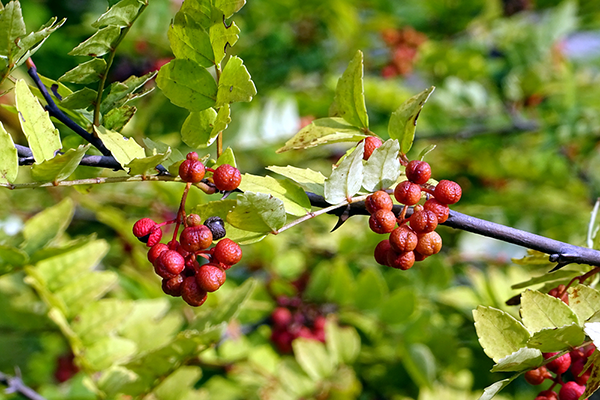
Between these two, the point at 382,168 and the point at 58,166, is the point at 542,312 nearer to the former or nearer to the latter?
the point at 382,168

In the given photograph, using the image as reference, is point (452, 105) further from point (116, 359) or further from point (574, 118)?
point (116, 359)

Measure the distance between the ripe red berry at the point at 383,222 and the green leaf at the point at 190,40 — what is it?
0.30 meters

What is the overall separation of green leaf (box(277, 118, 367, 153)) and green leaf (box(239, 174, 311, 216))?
0.19 ft

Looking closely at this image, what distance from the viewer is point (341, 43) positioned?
2660mm

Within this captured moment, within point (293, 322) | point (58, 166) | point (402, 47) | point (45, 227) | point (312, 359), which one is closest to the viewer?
point (58, 166)

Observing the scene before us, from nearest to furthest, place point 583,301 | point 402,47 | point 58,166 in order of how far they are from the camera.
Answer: point 58,166, point 583,301, point 402,47

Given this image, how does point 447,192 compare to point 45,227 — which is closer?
point 447,192

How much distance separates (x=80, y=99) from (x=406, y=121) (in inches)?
16.9

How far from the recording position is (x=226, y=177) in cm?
68

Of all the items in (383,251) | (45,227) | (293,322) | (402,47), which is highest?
(383,251)

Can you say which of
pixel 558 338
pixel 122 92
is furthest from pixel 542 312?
pixel 122 92

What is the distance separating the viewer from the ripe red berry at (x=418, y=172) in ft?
2.23

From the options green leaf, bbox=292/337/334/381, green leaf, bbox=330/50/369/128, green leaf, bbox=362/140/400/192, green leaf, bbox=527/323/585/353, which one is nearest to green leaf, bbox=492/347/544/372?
green leaf, bbox=527/323/585/353

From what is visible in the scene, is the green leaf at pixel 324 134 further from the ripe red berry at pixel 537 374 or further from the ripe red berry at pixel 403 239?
the ripe red berry at pixel 537 374
